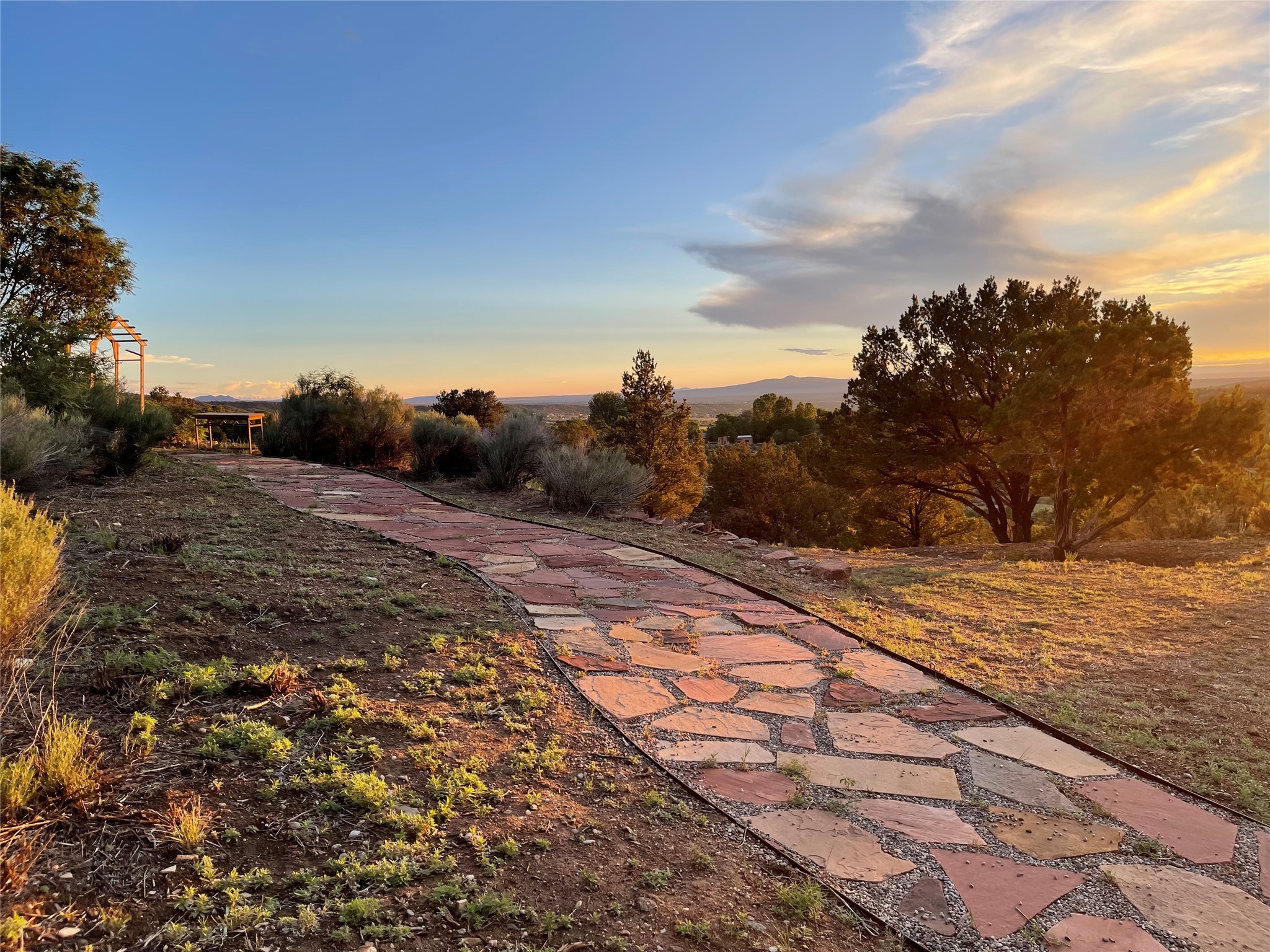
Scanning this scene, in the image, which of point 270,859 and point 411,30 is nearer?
point 270,859

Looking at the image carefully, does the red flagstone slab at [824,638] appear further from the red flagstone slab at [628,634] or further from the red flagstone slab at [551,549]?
the red flagstone slab at [551,549]

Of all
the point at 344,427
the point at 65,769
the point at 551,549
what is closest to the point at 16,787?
the point at 65,769

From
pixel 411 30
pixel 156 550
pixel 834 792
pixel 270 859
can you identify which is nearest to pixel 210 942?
pixel 270 859

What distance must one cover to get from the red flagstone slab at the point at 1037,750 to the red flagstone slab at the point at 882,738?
0.17 metres

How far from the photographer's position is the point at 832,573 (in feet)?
19.2

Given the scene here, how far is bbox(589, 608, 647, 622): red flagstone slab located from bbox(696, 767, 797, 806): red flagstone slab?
5.59 ft

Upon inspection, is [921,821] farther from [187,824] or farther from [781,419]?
[781,419]

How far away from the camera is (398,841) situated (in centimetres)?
178

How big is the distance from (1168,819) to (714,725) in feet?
5.13

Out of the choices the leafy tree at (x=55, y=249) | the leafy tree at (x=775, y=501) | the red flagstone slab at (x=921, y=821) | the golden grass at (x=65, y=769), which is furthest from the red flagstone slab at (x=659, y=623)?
the leafy tree at (x=775, y=501)

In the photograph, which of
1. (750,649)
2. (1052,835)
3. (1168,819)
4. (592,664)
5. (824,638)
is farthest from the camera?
(824,638)

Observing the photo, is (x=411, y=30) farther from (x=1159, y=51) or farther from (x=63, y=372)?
(x=1159, y=51)

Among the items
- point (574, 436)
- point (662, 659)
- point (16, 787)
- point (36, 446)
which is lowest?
point (662, 659)

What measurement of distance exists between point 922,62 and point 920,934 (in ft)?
24.7
